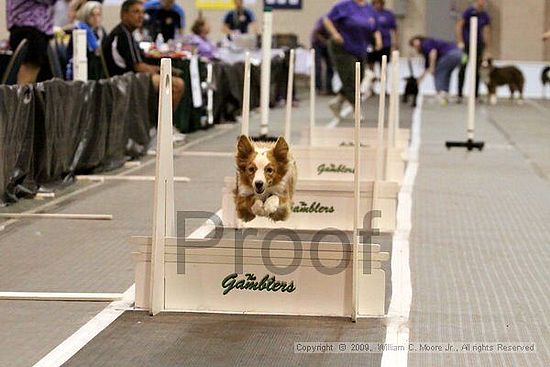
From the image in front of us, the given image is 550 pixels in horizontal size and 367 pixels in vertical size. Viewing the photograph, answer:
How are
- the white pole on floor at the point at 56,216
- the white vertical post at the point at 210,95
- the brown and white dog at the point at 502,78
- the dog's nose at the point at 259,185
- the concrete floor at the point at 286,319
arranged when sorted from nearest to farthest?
the concrete floor at the point at 286,319, the dog's nose at the point at 259,185, the white pole on floor at the point at 56,216, the white vertical post at the point at 210,95, the brown and white dog at the point at 502,78

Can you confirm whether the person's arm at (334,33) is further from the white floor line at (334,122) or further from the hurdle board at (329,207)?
the hurdle board at (329,207)

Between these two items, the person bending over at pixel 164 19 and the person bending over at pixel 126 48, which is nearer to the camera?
the person bending over at pixel 126 48

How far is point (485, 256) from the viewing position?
6.95 meters

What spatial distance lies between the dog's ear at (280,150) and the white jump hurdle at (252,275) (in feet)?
2.21

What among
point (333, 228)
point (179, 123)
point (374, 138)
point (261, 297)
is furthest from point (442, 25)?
point (261, 297)

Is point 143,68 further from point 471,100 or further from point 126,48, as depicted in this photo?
point 471,100

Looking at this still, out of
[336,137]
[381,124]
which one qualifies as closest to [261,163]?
[381,124]

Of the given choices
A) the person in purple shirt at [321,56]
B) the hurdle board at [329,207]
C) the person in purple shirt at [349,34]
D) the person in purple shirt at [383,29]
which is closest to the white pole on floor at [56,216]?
the hurdle board at [329,207]

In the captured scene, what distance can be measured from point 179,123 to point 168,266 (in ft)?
29.8

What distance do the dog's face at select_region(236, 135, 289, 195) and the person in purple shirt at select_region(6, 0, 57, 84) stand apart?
5118 mm

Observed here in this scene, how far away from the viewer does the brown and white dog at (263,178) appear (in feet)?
19.9

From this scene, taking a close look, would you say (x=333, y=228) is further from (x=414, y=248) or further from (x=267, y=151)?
(x=267, y=151)

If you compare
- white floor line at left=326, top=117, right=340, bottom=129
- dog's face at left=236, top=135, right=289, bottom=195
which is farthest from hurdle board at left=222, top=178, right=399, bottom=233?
white floor line at left=326, top=117, right=340, bottom=129

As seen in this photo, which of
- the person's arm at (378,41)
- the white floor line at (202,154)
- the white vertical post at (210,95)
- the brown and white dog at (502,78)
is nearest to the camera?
the white floor line at (202,154)
